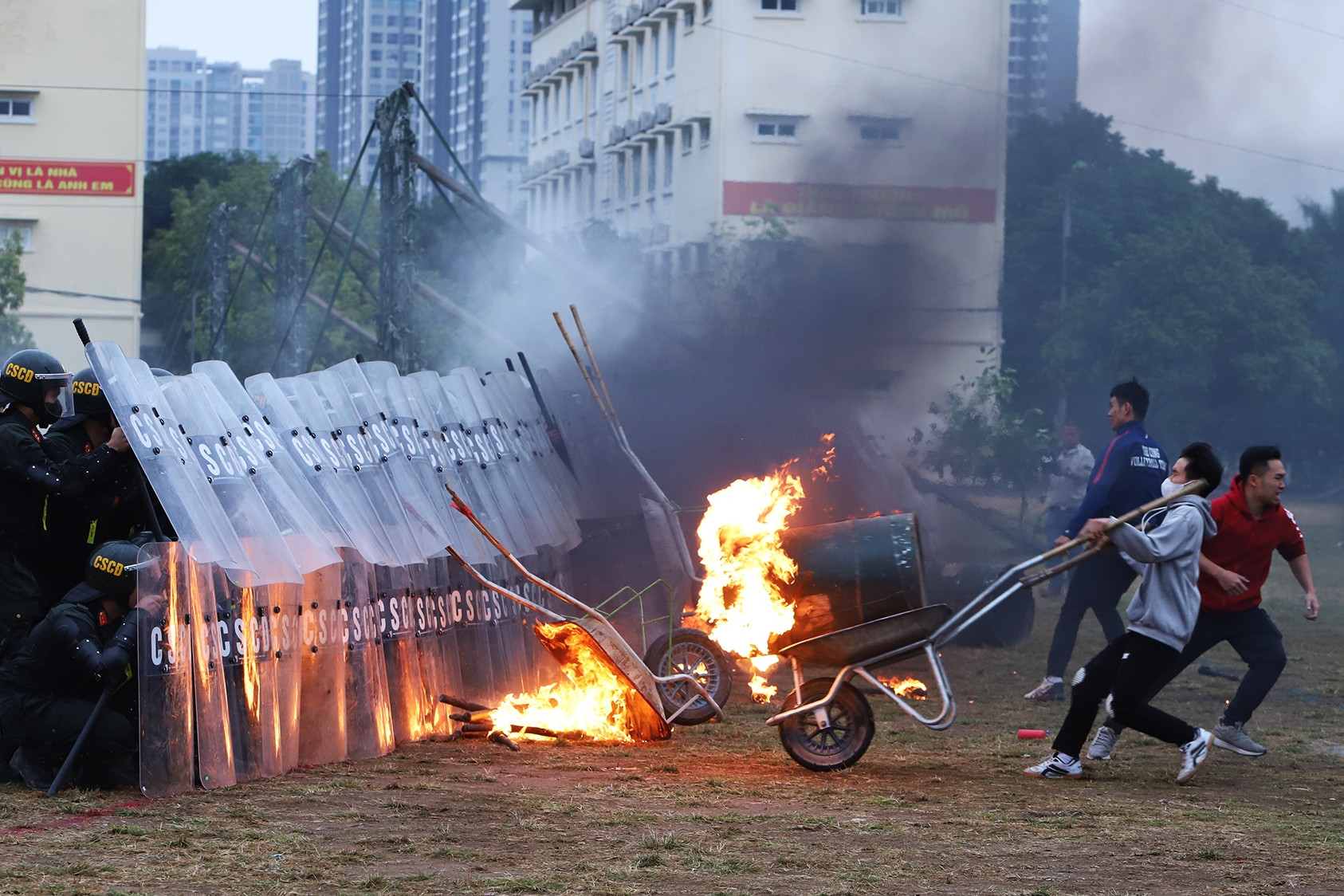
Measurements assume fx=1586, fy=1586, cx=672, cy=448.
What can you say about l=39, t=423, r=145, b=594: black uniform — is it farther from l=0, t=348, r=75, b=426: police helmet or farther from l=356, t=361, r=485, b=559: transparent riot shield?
l=356, t=361, r=485, b=559: transparent riot shield

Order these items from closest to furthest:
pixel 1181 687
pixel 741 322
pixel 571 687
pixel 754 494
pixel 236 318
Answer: pixel 754 494 → pixel 571 687 → pixel 1181 687 → pixel 741 322 → pixel 236 318

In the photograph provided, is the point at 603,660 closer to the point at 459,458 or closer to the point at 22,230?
the point at 459,458

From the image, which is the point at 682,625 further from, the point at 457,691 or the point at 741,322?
the point at 741,322

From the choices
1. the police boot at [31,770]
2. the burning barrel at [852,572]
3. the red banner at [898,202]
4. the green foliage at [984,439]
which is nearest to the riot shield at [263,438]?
the police boot at [31,770]

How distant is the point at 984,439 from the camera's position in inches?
862

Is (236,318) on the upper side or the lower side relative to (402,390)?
upper

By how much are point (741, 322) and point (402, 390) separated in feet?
29.6

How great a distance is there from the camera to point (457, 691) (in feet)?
29.9

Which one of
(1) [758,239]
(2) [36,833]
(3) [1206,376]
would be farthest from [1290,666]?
(3) [1206,376]

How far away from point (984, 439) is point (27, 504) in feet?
53.2

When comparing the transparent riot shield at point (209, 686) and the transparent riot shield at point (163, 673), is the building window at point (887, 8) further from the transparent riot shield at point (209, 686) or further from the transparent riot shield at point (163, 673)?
the transparent riot shield at point (163, 673)

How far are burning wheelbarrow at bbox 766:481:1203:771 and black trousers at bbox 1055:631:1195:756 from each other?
56 cm

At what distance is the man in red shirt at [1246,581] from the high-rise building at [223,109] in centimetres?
15859

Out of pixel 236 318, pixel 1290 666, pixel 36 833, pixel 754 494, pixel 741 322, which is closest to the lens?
pixel 36 833
